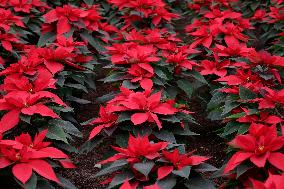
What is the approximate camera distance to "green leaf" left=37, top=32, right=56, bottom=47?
358cm

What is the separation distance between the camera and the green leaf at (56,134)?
2.31m

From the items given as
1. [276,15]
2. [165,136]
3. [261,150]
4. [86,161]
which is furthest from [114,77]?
[276,15]

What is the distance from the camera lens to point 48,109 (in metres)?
2.33

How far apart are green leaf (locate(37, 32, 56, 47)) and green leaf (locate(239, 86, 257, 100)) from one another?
165 cm

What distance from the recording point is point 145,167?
6.31 feet

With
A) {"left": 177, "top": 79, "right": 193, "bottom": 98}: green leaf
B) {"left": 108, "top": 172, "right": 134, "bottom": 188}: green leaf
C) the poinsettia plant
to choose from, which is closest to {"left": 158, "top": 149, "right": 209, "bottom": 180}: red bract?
the poinsettia plant

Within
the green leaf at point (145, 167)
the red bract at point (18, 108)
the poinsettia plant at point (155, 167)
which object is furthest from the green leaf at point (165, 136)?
the red bract at point (18, 108)

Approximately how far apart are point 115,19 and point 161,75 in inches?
64.8

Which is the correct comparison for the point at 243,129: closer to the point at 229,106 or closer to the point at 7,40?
the point at 229,106

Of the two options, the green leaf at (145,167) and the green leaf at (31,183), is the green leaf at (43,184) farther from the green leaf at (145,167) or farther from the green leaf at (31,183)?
the green leaf at (145,167)

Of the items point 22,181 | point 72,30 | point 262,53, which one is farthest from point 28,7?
point 22,181

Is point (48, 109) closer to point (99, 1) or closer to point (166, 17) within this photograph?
point (166, 17)

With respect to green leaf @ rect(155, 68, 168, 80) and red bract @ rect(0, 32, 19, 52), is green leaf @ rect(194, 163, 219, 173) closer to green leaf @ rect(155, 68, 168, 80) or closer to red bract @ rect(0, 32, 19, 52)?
green leaf @ rect(155, 68, 168, 80)

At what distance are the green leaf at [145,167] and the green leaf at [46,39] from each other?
1.89 meters
